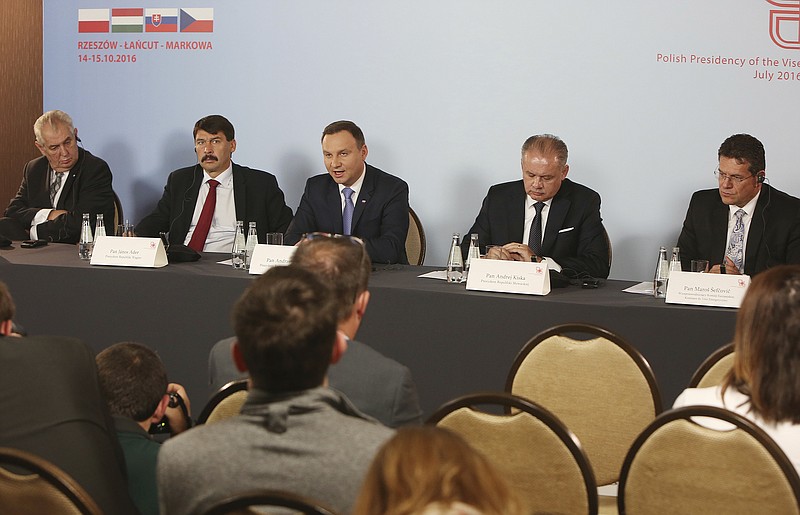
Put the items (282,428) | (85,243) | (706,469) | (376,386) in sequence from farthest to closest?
(85,243), (376,386), (706,469), (282,428)

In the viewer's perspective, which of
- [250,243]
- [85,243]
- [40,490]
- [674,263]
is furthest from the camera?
[85,243]

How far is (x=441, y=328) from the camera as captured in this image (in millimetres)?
3535

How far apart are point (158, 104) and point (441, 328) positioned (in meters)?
3.29

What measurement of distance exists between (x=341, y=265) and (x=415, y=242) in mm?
2737

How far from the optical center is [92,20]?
6125mm

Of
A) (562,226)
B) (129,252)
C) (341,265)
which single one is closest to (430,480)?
(341,265)

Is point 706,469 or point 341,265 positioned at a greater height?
point 341,265

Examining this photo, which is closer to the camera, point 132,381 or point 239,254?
point 132,381

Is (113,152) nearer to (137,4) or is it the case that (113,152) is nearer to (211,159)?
(137,4)

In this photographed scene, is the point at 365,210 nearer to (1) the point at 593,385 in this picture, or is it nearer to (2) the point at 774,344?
(1) the point at 593,385

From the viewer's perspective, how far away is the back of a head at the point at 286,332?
1458 millimetres

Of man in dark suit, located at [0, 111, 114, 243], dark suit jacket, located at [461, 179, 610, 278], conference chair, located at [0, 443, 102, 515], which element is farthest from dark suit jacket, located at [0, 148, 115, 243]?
conference chair, located at [0, 443, 102, 515]

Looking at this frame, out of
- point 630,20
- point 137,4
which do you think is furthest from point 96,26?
point 630,20

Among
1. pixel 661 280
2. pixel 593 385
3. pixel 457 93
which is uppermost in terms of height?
pixel 457 93
